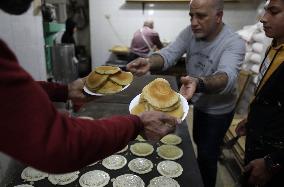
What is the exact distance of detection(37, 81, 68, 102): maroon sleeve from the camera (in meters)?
1.50

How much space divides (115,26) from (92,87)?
15.7 ft

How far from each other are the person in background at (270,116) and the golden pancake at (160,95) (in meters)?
0.56

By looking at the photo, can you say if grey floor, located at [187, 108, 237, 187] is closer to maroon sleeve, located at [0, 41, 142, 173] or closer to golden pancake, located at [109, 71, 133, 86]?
golden pancake, located at [109, 71, 133, 86]

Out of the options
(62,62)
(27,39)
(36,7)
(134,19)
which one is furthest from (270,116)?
(134,19)

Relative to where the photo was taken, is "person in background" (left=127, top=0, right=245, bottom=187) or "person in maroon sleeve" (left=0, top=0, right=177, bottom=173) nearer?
"person in maroon sleeve" (left=0, top=0, right=177, bottom=173)

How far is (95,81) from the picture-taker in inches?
66.7

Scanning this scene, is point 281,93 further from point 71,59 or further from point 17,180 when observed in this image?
point 71,59

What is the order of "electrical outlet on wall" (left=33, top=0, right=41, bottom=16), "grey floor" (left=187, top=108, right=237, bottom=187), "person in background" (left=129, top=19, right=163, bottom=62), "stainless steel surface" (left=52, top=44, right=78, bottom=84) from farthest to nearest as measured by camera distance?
1. "person in background" (left=129, top=19, right=163, bottom=62)
2. "stainless steel surface" (left=52, top=44, right=78, bottom=84)
3. "grey floor" (left=187, top=108, right=237, bottom=187)
4. "electrical outlet on wall" (left=33, top=0, right=41, bottom=16)

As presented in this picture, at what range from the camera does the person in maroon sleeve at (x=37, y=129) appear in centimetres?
62

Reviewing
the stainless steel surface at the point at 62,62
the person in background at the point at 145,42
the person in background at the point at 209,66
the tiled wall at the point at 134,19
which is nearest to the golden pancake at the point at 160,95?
the person in background at the point at 209,66

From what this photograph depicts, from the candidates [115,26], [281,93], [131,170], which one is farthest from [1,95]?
[115,26]

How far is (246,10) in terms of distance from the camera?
5.71 meters

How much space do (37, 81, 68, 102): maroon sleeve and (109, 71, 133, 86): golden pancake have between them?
1.07 ft

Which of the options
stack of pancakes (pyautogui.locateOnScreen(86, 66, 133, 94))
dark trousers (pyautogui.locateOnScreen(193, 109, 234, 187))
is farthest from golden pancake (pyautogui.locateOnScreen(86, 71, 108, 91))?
dark trousers (pyautogui.locateOnScreen(193, 109, 234, 187))
